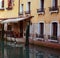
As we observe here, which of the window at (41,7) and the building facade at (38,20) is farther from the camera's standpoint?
the window at (41,7)

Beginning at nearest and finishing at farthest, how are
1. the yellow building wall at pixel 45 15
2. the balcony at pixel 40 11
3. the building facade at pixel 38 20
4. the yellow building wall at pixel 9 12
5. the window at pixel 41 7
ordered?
1. the building facade at pixel 38 20
2. the yellow building wall at pixel 45 15
3. the balcony at pixel 40 11
4. the window at pixel 41 7
5. the yellow building wall at pixel 9 12

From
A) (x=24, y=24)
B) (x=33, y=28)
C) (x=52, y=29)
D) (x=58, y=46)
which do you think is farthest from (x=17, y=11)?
(x=58, y=46)

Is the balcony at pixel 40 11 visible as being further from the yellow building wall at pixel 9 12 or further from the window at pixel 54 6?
the yellow building wall at pixel 9 12

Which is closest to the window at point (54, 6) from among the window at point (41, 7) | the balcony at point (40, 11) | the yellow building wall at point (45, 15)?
the yellow building wall at point (45, 15)

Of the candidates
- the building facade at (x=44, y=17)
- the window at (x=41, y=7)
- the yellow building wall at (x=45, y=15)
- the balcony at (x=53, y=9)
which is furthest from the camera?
the window at (x=41, y=7)

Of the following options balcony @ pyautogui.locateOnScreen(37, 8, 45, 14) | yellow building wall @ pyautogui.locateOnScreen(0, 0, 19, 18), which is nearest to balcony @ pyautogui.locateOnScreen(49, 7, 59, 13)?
balcony @ pyautogui.locateOnScreen(37, 8, 45, 14)

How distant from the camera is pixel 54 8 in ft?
75.9

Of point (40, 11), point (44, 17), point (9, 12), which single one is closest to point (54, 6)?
point (44, 17)

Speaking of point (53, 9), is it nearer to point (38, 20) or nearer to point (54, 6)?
point (54, 6)

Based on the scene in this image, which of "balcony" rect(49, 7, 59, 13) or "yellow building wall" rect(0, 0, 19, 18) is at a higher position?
"yellow building wall" rect(0, 0, 19, 18)

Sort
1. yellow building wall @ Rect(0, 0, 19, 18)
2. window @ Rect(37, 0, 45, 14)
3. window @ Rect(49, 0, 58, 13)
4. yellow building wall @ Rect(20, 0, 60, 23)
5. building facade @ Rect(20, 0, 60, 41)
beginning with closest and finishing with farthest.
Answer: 1. window @ Rect(49, 0, 58, 13)
2. building facade @ Rect(20, 0, 60, 41)
3. yellow building wall @ Rect(20, 0, 60, 23)
4. window @ Rect(37, 0, 45, 14)
5. yellow building wall @ Rect(0, 0, 19, 18)

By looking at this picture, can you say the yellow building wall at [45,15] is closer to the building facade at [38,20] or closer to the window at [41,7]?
the building facade at [38,20]

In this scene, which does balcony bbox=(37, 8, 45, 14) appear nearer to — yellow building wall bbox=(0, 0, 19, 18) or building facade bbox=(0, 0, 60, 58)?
building facade bbox=(0, 0, 60, 58)

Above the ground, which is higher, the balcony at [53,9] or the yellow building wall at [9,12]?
the yellow building wall at [9,12]
